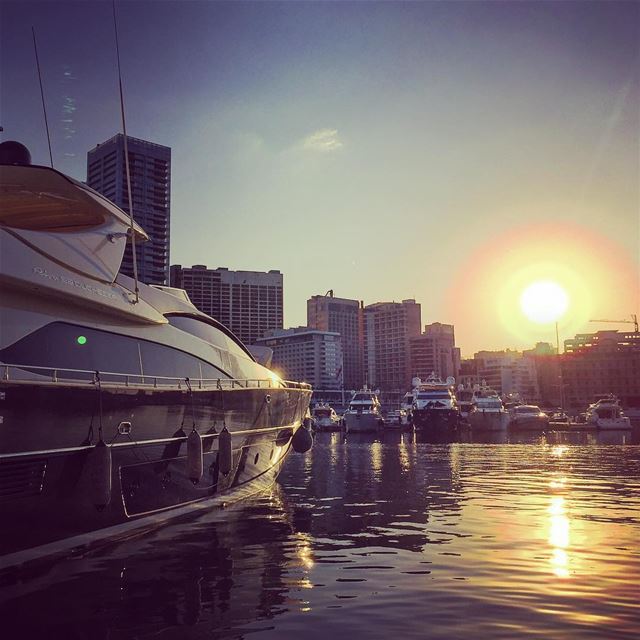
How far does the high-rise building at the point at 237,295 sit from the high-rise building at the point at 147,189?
34388 millimetres

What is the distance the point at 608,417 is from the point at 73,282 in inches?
3287

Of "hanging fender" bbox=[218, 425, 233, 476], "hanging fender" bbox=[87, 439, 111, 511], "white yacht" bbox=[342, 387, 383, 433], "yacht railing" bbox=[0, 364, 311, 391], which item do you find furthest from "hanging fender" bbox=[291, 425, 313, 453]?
"white yacht" bbox=[342, 387, 383, 433]

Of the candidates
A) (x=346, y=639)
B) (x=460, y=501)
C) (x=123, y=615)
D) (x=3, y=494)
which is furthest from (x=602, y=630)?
(x=460, y=501)

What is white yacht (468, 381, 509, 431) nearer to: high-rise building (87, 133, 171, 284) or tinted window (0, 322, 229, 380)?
tinted window (0, 322, 229, 380)

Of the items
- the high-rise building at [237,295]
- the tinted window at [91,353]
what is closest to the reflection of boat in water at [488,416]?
the tinted window at [91,353]

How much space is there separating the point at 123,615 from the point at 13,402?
3.66m

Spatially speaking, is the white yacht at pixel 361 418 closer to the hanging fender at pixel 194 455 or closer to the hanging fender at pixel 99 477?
the hanging fender at pixel 194 455

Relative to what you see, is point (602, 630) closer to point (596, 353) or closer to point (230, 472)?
point (230, 472)

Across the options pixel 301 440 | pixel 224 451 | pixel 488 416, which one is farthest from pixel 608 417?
pixel 224 451

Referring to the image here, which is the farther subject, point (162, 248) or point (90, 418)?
point (162, 248)

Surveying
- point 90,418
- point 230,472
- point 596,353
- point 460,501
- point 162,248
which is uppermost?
point 162,248

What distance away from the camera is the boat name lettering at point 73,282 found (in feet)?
34.6

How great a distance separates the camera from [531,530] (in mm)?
12508

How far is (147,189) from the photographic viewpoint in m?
131
